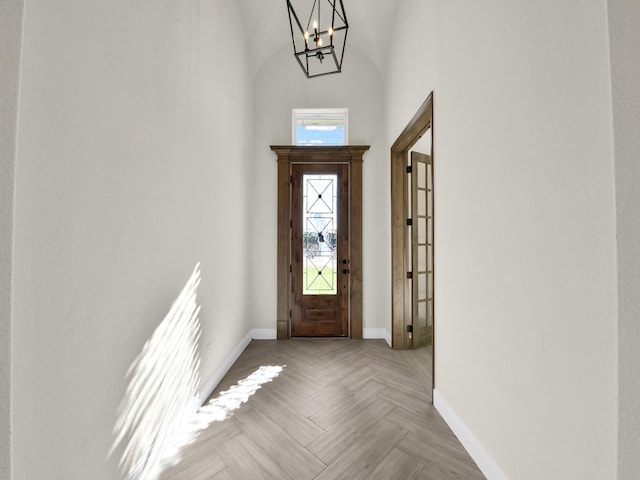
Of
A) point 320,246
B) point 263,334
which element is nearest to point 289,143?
point 320,246

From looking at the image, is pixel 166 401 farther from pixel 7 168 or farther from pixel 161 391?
pixel 7 168

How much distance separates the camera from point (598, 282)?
2.76 feet

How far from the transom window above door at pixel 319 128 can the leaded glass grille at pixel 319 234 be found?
0.54 m

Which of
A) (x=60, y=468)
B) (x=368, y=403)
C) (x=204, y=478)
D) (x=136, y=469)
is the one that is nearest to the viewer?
(x=60, y=468)

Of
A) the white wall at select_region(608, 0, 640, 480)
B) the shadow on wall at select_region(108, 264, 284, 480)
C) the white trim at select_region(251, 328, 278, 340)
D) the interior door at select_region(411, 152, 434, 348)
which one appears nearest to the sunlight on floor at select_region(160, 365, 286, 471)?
the shadow on wall at select_region(108, 264, 284, 480)

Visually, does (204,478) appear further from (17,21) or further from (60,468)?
(17,21)

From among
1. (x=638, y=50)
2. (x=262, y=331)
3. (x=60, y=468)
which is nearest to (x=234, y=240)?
(x=262, y=331)

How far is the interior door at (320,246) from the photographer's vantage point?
3.55 m

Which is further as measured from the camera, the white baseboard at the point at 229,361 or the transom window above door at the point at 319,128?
the transom window above door at the point at 319,128

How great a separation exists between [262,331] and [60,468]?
2.63 m

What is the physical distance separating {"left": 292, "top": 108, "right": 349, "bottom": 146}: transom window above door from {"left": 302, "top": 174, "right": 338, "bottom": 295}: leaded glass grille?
54 cm

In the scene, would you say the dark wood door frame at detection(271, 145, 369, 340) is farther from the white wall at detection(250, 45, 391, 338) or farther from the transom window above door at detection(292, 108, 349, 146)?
the transom window above door at detection(292, 108, 349, 146)

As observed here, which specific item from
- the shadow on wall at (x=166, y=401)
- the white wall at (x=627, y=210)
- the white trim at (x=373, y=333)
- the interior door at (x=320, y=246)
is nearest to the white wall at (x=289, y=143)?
the white trim at (x=373, y=333)

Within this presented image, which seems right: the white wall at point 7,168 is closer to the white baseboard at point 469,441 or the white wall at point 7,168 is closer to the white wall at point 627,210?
the white wall at point 627,210
